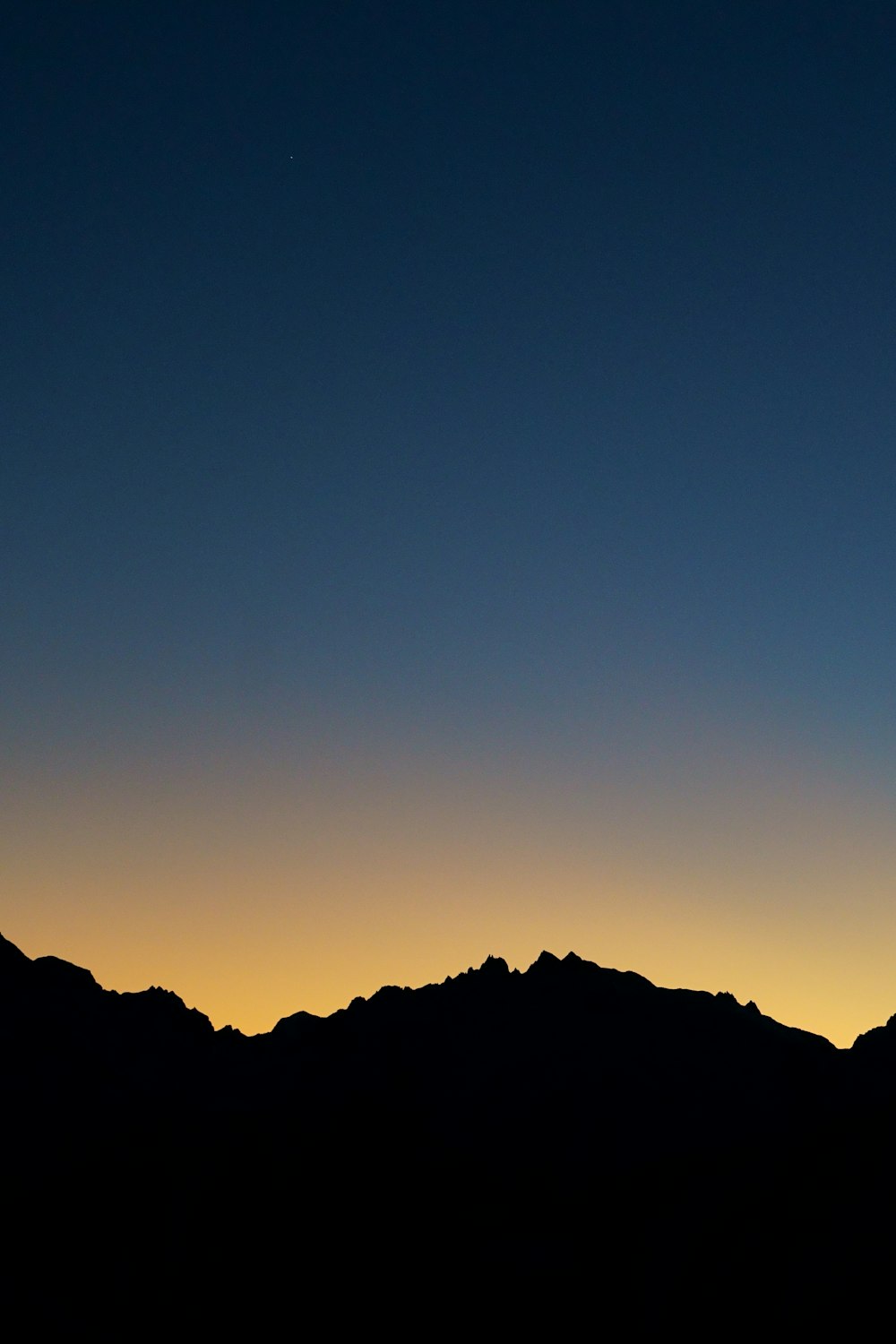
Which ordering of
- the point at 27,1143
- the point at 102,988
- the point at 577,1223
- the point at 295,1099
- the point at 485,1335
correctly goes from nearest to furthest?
the point at 485,1335
the point at 577,1223
the point at 27,1143
the point at 295,1099
the point at 102,988

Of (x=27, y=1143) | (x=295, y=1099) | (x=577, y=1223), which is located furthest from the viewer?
(x=295, y=1099)

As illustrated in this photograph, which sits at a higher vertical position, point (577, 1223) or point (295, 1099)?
point (295, 1099)

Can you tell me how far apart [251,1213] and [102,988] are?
15.9 metres

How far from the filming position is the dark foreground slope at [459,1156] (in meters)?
37.9

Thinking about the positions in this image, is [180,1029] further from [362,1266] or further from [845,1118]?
[845,1118]

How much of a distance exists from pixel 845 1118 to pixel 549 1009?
44.7 feet

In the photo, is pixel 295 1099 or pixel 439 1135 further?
pixel 295 1099

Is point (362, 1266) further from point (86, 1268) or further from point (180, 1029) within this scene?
point (180, 1029)

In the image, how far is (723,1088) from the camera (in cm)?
4391

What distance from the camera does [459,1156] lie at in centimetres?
4300

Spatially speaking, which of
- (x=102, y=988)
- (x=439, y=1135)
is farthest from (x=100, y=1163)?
(x=439, y=1135)

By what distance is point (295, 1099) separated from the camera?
47.0 m

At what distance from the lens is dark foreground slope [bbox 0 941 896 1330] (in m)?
37.9

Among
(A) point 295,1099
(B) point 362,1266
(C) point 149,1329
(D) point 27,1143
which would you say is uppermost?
(A) point 295,1099
